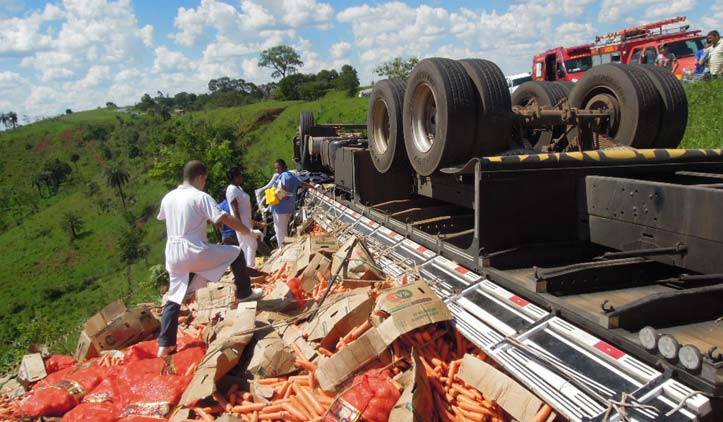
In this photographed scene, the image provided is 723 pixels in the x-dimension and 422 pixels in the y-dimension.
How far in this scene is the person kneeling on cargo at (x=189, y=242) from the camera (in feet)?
14.6

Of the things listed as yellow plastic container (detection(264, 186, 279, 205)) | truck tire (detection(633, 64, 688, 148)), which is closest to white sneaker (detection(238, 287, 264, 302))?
yellow plastic container (detection(264, 186, 279, 205))

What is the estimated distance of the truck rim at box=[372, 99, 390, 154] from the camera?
20.6 feet

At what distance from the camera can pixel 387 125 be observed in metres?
6.31

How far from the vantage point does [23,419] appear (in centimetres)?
363

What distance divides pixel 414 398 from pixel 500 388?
0.44 m

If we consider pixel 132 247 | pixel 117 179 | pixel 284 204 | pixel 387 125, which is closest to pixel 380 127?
pixel 387 125

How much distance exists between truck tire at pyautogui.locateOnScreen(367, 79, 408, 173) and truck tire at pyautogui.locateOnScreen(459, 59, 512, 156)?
1285 millimetres

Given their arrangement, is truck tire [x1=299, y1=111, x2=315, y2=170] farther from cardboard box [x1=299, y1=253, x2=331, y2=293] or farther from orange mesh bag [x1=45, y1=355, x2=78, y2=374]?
orange mesh bag [x1=45, y1=355, x2=78, y2=374]

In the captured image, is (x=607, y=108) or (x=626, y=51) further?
(x=626, y=51)

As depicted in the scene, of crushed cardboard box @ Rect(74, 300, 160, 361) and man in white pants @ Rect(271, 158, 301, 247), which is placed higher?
man in white pants @ Rect(271, 158, 301, 247)

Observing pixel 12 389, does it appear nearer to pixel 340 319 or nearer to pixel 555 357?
pixel 340 319

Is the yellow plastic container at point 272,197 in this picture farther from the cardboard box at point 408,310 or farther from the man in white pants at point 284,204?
the cardboard box at point 408,310

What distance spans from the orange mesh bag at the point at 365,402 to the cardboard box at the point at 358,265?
152 cm

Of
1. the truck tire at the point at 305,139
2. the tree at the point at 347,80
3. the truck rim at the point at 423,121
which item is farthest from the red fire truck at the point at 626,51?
the tree at the point at 347,80
